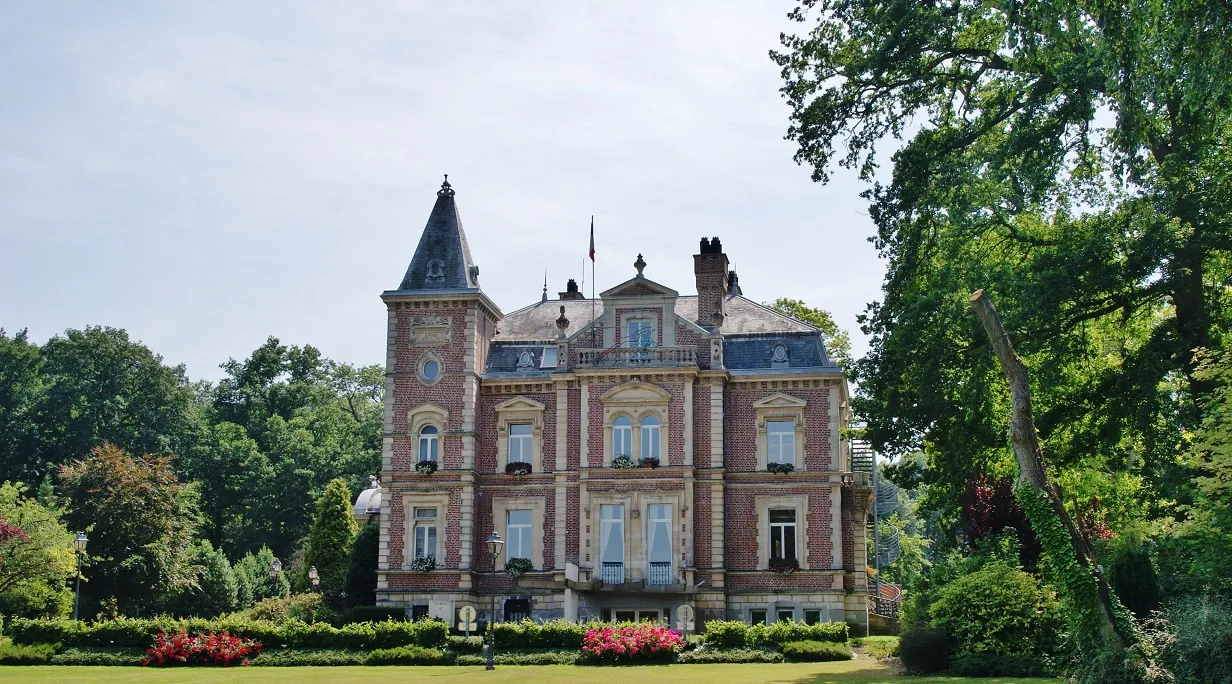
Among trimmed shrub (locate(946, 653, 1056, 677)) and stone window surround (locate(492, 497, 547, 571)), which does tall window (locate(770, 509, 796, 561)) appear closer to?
stone window surround (locate(492, 497, 547, 571))

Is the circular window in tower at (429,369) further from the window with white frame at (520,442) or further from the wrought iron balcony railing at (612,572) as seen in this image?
the wrought iron balcony railing at (612,572)

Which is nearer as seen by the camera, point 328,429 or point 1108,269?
point 1108,269

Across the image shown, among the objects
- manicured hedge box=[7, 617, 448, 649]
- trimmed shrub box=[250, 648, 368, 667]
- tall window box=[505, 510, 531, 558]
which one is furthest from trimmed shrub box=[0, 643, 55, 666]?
tall window box=[505, 510, 531, 558]

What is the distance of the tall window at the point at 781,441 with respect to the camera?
1512 inches

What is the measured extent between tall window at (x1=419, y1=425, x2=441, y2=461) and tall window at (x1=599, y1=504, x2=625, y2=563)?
564cm

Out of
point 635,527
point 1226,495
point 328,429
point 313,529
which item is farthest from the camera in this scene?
point 328,429

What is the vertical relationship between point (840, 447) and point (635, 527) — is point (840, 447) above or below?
above

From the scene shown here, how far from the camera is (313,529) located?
52.9 m

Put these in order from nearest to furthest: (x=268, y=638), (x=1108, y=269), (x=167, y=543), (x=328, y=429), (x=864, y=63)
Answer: (x=1108, y=269) → (x=864, y=63) → (x=268, y=638) → (x=167, y=543) → (x=328, y=429)

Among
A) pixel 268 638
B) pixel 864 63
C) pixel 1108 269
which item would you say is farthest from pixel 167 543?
pixel 1108 269

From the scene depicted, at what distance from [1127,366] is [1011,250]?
3378 millimetres

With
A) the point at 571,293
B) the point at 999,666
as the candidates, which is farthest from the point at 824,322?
the point at 999,666

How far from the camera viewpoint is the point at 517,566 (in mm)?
38656

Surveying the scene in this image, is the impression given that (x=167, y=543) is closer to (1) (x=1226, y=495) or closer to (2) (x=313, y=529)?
(2) (x=313, y=529)
